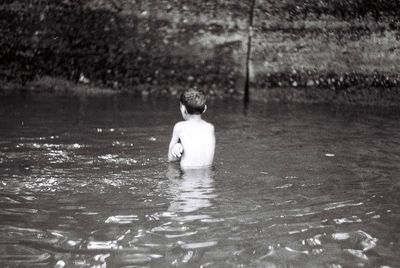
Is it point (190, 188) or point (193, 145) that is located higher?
point (193, 145)

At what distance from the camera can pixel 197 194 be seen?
4711 mm

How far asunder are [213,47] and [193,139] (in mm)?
3611

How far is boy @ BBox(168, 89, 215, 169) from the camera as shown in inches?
219

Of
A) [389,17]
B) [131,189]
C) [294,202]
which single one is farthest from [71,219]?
[389,17]

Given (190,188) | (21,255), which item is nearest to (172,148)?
(190,188)

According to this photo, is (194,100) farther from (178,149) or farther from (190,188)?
(190,188)

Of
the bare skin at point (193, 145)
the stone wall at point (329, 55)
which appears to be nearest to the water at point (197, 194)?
the bare skin at point (193, 145)

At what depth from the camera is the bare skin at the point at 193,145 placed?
555 cm

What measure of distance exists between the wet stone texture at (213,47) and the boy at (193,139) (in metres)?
3.20

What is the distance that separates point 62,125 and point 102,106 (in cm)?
121

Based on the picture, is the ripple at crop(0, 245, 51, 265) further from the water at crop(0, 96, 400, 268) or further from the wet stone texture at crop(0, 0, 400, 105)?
the wet stone texture at crop(0, 0, 400, 105)

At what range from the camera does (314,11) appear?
9.05m

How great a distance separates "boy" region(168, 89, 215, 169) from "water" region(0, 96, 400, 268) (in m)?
0.15

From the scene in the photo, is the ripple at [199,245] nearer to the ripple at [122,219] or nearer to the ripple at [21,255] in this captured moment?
the ripple at [122,219]
